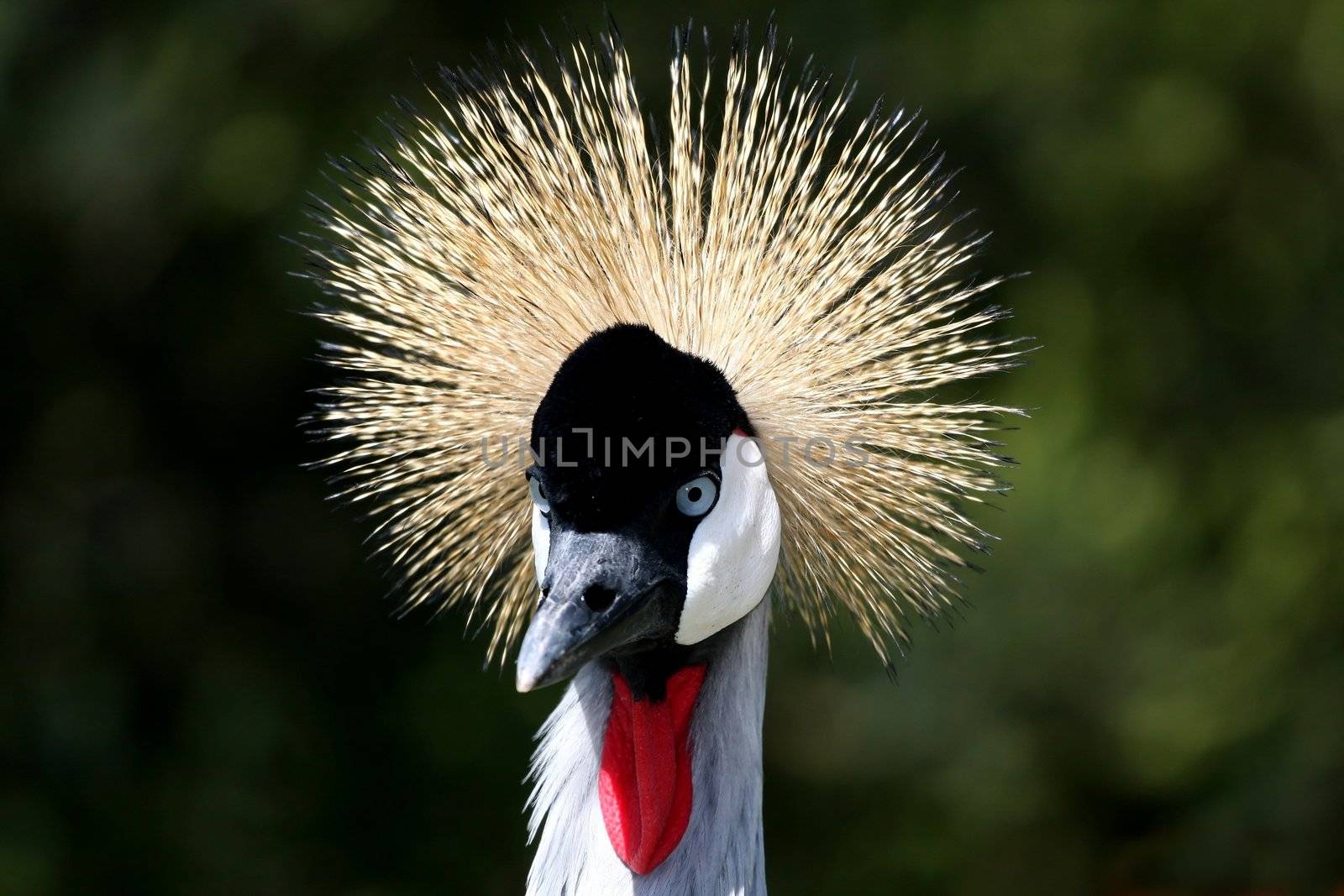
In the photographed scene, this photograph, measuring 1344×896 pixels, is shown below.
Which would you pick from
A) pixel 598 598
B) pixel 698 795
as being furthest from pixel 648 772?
pixel 598 598

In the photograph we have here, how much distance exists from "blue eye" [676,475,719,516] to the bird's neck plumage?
0.13 meters

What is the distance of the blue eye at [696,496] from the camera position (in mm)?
1058

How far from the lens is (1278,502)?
2256 millimetres

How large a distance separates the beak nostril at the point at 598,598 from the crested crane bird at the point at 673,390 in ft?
0.15

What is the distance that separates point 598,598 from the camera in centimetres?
100

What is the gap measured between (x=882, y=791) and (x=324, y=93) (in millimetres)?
1489

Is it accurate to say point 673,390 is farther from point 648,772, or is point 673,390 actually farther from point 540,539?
point 648,772

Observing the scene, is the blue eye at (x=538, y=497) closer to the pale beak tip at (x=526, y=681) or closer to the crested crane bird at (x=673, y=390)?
the crested crane bird at (x=673, y=390)

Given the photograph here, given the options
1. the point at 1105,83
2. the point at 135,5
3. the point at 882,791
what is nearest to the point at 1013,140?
the point at 1105,83

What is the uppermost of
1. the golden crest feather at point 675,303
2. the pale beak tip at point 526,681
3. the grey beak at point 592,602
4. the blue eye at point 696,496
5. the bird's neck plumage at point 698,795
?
the golden crest feather at point 675,303

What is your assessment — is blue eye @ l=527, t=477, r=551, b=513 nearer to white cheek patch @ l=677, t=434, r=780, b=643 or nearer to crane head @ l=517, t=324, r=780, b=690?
crane head @ l=517, t=324, r=780, b=690

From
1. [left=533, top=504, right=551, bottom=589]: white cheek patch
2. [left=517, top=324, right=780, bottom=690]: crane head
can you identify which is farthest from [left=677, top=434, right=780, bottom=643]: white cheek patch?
[left=533, top=504, right=551, bottom=589]: white cheek patch

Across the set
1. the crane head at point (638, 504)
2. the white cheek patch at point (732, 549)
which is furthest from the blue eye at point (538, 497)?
the white cheek patch at point (732, 549)

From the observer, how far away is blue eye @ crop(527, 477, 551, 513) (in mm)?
1040
